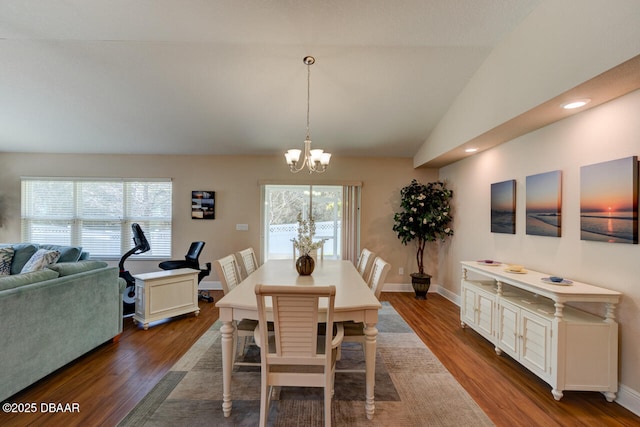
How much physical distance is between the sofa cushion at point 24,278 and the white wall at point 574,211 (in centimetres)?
442

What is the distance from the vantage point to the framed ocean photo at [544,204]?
8.42 ft

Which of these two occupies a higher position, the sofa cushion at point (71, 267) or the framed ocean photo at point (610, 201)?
the framed ocean photo at point (610, 201)

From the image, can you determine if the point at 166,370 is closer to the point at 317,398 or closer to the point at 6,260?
the point at 317,398

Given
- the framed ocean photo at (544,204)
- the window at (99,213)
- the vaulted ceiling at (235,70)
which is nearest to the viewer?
the vaulted ceiling at (235,70)

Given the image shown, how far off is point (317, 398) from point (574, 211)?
2.65 m

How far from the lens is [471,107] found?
10.4 ft

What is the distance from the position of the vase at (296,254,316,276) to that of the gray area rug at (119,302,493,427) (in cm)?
88

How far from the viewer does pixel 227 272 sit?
7.99 ft

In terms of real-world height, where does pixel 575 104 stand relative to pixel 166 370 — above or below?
above

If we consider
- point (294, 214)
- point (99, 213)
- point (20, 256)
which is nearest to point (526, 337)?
point (294, 214)

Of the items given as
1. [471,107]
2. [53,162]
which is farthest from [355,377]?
[53,162]

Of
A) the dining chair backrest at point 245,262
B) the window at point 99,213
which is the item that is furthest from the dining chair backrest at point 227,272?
the window at point 99,213

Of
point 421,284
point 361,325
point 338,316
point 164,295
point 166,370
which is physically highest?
point 338,316

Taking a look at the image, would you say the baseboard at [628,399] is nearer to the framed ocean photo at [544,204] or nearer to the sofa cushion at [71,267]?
the framed ocean photo at [544,204]
